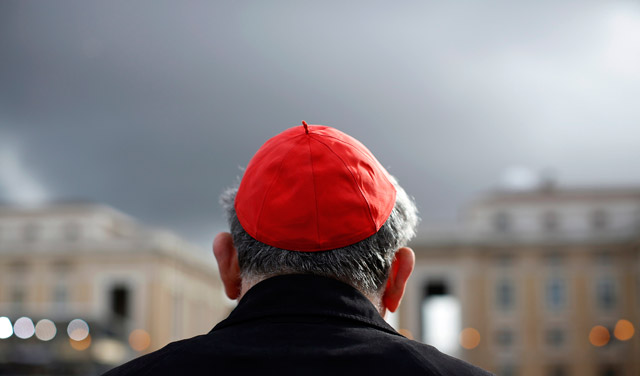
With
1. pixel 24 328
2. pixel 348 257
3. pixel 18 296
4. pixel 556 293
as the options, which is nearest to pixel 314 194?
pixel 348 257

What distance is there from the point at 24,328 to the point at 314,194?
36174mm

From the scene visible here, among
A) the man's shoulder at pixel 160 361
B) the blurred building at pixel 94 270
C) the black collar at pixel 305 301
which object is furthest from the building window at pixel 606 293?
the man's shoulder at pixel 160 361

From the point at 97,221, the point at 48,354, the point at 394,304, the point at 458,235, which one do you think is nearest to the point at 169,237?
the point at 97,221

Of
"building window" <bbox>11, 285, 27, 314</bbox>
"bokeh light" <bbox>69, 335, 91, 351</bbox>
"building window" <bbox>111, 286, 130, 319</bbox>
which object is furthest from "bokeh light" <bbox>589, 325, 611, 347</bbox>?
"building window" <bbox>11, 285, 27, 314</bbox>

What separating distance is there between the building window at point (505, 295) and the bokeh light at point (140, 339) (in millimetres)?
33417

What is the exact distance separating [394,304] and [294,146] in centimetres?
50

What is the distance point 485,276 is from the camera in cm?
7669

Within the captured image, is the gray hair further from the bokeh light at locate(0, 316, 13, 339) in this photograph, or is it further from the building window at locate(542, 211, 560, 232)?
the building window at locate(542, 211, 560, 232)

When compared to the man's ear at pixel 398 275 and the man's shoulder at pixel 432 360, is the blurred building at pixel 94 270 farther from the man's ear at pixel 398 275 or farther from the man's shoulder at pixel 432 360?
the man's shoulder at pixel 432 360

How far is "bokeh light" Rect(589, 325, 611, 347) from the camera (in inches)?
2571

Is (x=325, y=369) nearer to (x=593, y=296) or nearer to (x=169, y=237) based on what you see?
(x=593, y=296)

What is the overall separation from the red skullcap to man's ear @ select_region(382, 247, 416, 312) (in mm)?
151

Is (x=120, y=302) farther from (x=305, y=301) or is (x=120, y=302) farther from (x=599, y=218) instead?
(x=305, y=301)

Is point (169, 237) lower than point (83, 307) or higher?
higher
